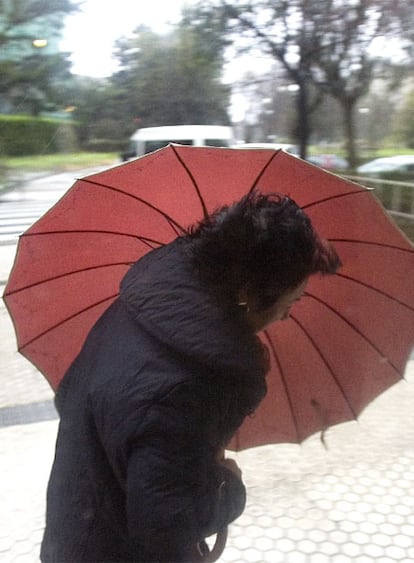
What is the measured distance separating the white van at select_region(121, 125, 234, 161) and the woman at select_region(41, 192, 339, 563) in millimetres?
1598

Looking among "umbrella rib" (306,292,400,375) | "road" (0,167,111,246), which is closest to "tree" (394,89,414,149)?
"road" (0,167,111,246)

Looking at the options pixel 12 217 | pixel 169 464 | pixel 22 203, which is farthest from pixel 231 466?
pixel 12 217

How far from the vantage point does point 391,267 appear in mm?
1246

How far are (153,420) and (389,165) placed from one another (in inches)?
139

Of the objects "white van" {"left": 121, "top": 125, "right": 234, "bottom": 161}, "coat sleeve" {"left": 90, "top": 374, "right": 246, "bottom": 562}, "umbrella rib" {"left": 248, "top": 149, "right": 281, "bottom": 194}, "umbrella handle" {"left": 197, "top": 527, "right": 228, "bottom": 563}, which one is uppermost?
"white van" {"left": 121, "top": 125, "right": 234, "bottom": 161}

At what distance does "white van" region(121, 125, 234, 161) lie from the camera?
2504 millimetres

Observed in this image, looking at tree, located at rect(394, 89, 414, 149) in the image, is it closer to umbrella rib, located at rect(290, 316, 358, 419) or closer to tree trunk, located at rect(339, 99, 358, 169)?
tree trunk, located at rect(339, 99, 358, 169)

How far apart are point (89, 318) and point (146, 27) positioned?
7.02ft

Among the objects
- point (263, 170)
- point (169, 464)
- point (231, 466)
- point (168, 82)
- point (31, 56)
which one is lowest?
point (231, 466)

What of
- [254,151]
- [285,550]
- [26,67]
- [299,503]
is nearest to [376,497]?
[299,503]

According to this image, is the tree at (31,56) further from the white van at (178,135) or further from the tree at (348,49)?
the tree at (348,49)

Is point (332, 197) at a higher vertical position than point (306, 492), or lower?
higher

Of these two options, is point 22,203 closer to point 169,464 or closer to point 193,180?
point 193,180

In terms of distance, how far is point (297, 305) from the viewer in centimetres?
132
